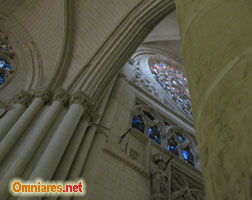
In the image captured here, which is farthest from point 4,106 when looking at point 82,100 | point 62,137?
point 62,137

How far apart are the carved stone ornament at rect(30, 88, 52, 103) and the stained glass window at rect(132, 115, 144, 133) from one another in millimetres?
3047

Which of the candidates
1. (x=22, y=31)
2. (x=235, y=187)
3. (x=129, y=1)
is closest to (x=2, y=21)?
(x=22, y=31)

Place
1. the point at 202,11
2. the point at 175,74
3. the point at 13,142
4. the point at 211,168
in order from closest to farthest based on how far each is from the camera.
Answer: the point at 211,168 < the point at 202,11 < the point at 13,142 < the point at 175,74

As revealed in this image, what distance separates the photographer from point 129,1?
6754 mm

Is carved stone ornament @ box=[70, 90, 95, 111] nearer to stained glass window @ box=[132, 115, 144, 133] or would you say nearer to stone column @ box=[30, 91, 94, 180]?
stone column @ box=[30, 91, 94, 180]

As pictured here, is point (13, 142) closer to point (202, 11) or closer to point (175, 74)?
point (202, 11)

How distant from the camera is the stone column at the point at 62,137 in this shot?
3656 mm

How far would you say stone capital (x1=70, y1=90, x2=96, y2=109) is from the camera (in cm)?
508

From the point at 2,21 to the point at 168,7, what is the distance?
5606mm

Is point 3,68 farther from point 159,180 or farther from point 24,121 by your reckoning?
point 159,180

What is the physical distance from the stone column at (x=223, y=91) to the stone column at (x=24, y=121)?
383 cm

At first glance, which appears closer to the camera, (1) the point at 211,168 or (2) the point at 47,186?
(1) the point at 211,168

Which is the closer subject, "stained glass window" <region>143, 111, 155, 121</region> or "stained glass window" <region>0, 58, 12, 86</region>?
"stained glass window" <region>0, 58, 12, 86</region>

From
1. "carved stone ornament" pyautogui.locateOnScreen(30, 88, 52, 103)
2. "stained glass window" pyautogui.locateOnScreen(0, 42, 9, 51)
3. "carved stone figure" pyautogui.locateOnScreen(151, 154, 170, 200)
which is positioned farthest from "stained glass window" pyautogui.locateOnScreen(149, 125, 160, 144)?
"stained glass window" pyautogui.locateOnScreen(0, 42, 9, 51)
